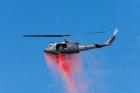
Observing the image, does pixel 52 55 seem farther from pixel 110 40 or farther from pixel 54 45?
pixel 110 40

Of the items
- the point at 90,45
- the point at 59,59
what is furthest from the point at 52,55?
the point at 90,45

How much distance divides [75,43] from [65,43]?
3019 mm

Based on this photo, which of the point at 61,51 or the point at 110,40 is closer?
the point at 61,51

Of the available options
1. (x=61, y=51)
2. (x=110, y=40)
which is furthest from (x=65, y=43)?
(x=110, y=40)

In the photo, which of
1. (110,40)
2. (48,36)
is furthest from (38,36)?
(110,40)

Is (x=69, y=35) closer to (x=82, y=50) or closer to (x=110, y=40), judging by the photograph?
(x=82, y=50)

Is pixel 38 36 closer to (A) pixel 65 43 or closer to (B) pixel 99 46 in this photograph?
(A) pixel 65 43

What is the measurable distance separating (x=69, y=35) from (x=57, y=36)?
4.07 meters

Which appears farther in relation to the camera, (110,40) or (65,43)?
(110,40)

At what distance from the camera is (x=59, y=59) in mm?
165875

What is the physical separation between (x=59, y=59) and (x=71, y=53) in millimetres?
4197

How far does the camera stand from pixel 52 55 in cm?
16600

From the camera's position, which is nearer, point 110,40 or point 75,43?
point 75,43

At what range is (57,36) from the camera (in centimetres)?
16825
